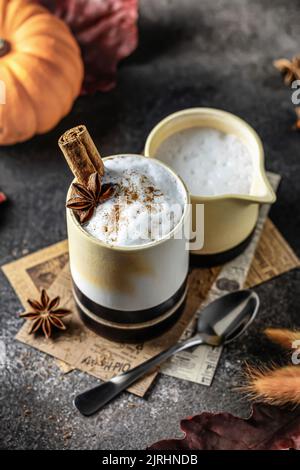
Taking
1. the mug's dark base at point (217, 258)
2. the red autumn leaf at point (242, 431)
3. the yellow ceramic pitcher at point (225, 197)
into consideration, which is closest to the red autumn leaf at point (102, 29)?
the yellow ceramic pitcher at point (225, 197)

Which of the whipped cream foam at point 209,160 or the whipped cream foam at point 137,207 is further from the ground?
the whipped cream foam at point 137,207

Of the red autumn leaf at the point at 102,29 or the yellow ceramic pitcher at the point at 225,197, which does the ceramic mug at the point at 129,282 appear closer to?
the yellow ceramic pitcher at the point at 225,197

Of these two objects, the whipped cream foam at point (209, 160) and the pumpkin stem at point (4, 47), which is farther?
the pumpkin stem at point (4, 47)

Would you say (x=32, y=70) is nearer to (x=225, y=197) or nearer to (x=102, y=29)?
(x=102, y=29)

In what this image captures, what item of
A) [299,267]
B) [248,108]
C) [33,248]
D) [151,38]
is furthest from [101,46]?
A: [299,267]

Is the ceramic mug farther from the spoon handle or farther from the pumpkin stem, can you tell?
the pumpkin stem
